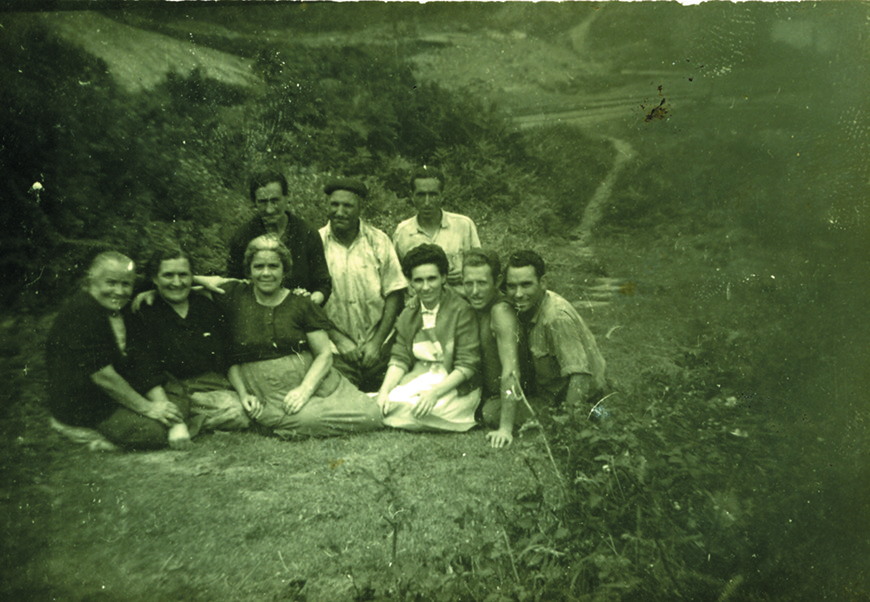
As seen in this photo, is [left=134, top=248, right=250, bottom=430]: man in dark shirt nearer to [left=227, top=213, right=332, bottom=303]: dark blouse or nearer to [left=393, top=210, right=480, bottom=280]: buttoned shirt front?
[left=227, top=213, right=332, bottom=303]: dark blouse

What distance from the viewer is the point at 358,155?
10.5 feet

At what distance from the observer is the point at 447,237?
127 inches

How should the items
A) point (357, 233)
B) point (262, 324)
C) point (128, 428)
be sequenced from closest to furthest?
point (128, 428)
point (262, 324)
point (357, 233)

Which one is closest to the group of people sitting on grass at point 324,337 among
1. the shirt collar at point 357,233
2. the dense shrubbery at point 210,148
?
the shirt collar at point 357,233

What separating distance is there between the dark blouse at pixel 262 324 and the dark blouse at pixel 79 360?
0.49 meters

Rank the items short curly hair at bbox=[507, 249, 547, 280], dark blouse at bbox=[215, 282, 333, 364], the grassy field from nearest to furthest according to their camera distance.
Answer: the grassy field → dark blouse at bbox=[215, 282, 333, 364] → short curly hair at bbox=[507, 249, 547, 280]

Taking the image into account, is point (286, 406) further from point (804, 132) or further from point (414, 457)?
point (804, 132)

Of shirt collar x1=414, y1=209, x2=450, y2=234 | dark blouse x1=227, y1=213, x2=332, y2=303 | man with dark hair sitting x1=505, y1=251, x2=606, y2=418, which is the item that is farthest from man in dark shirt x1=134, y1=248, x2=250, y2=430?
man with dark hair sitting x1=505, y1=251, x2=606, y2=418

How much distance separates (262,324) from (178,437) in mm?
698

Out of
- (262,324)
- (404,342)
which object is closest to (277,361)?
(262,324)

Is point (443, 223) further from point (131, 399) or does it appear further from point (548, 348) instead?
point (131, 399)

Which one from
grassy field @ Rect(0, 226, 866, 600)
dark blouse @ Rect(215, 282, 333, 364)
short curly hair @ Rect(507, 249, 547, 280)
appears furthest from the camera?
short curly hair @ Rect(507, 249, 547, 280)

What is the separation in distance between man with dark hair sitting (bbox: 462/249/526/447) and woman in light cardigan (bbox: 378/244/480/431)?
5 centimetres

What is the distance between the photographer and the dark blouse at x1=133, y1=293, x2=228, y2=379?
303 cm
